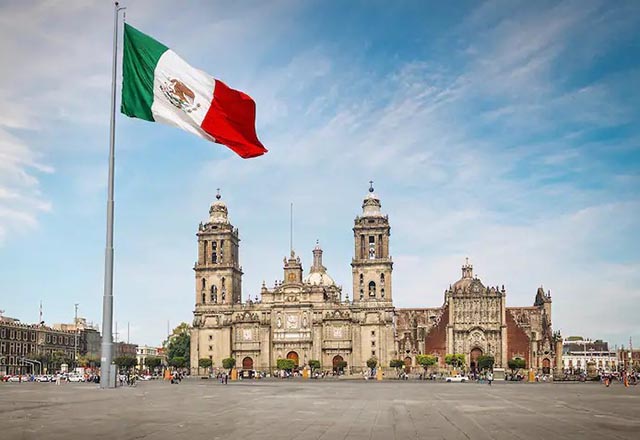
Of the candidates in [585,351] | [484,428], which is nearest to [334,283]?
[585,351]

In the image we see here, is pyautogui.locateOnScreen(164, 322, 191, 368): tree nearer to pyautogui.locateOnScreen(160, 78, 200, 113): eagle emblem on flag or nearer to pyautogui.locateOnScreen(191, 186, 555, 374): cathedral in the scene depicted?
pyautogui.locateOnScreen(191, 186, 555, 374): cathedral

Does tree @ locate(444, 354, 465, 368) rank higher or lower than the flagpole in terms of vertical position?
lower

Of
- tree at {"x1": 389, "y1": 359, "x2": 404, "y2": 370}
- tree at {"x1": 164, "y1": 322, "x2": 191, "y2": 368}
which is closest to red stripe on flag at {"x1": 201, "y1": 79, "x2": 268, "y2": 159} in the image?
tree at {"x1": 389, "y1": 359, "x2": 404, "y2": 370}

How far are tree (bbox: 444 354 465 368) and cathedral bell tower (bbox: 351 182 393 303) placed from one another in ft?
42.1

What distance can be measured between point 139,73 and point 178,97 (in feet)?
3.82

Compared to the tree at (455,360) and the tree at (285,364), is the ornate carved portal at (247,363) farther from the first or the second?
the tree at (455,360)

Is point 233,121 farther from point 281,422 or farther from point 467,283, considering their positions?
point 467,283

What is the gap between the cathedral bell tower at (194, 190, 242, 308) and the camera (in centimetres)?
11725

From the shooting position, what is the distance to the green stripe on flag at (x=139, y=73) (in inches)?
770

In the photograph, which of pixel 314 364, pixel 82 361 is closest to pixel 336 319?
pixel 314 364

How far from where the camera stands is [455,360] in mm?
113812

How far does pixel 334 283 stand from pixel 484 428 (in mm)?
114700

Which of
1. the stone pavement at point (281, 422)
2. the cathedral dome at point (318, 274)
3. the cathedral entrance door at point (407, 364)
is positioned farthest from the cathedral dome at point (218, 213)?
the stone pavement at point (281, 422)

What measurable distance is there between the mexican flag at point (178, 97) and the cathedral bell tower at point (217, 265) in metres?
98.3
